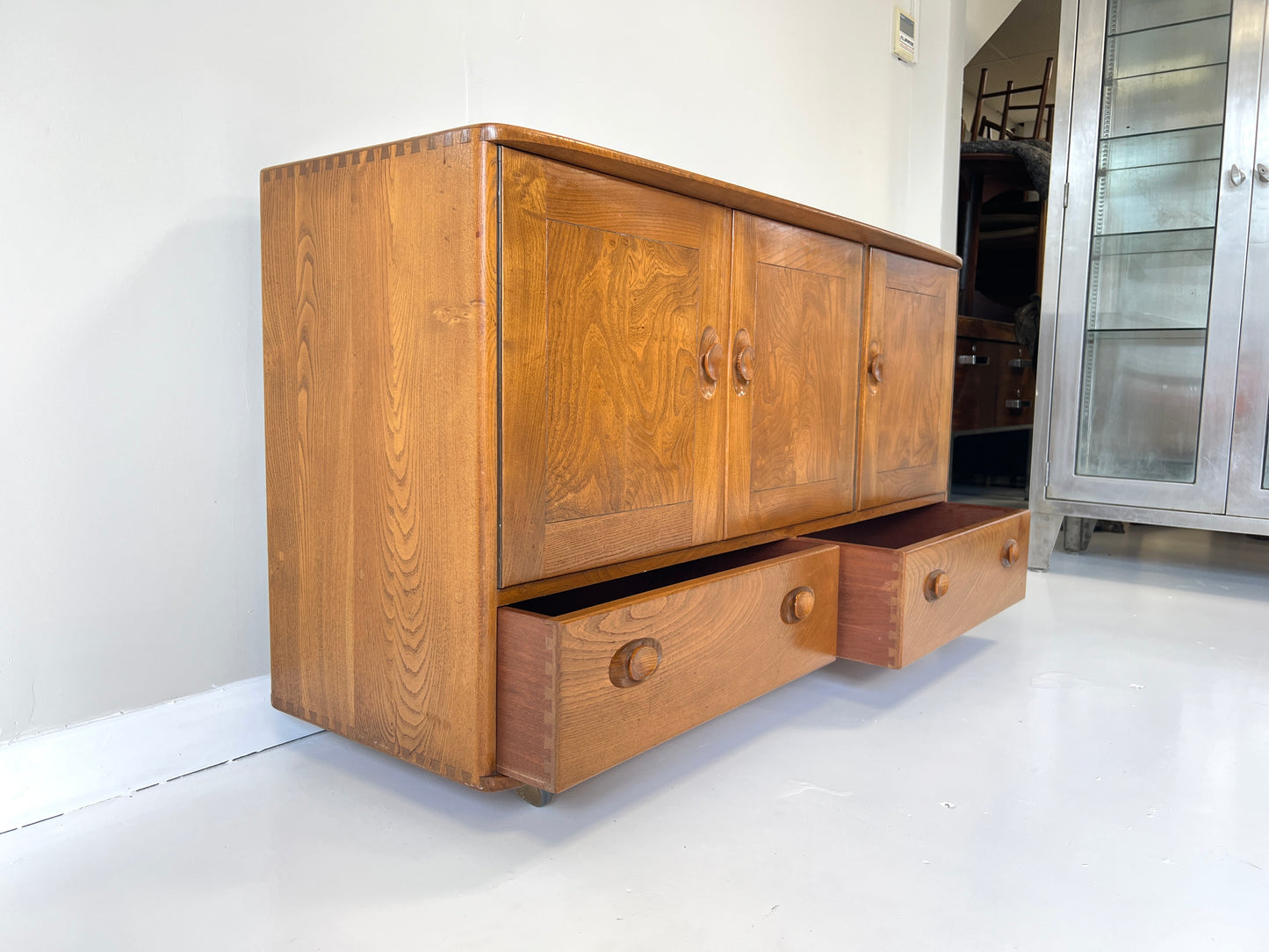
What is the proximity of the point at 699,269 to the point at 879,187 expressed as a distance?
174 cm

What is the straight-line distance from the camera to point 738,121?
215 cm

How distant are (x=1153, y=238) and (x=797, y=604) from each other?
1.83 meters

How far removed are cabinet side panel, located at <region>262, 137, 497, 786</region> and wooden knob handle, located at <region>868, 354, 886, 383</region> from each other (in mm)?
904

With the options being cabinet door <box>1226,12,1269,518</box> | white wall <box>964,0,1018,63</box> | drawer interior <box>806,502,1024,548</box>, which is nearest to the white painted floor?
drawer interior <box>806,502,1024,548</box>

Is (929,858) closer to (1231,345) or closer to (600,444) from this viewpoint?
(600,444)

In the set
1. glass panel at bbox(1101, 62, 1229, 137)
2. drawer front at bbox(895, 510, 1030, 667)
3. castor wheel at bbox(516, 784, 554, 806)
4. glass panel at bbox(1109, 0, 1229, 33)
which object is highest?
glass panel at bbox(1109, 0, 1229, 33)

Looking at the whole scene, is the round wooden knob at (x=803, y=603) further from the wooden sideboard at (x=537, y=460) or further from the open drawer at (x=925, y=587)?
the open drawer at (x=925, y=587)

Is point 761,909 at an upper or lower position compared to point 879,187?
lower

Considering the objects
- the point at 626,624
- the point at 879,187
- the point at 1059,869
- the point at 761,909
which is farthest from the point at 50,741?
the point at 879,187

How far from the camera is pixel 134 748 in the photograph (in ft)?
3.62

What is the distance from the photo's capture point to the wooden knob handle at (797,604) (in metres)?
1.25

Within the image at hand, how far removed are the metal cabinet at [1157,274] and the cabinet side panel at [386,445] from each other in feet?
6.81

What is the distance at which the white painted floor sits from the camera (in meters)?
0.83

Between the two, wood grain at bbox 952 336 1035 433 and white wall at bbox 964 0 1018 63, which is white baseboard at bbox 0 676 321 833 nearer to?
wood grain at bbox 952 336 1035 433
